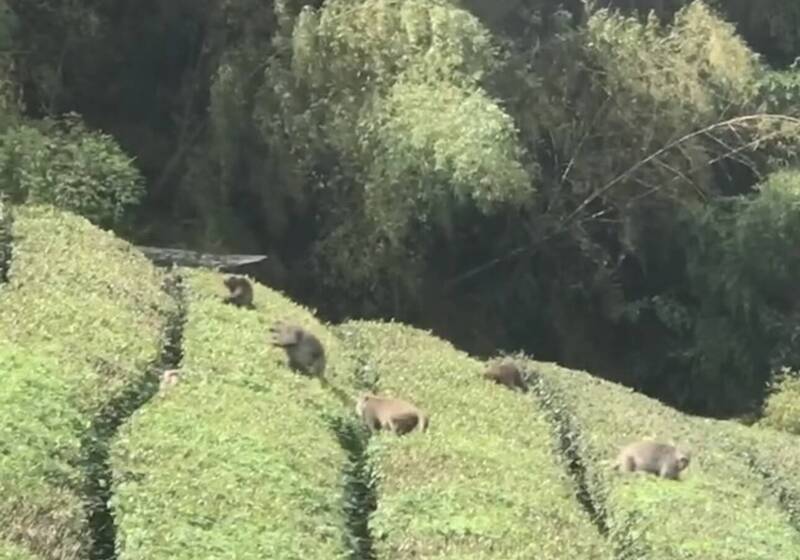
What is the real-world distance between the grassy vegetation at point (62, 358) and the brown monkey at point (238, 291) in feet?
1.76

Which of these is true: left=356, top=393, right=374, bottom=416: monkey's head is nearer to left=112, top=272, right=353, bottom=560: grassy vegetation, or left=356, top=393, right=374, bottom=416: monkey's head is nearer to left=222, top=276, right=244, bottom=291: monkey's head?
left=112, top=272, right=353, bottom=560: grassy vegetation

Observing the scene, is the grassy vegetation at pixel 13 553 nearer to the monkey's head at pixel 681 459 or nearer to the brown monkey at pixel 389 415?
the brown monkey at pixel 389 415

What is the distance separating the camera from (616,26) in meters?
15.9

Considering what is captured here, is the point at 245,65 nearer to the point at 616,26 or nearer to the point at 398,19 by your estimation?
the point at 398,19

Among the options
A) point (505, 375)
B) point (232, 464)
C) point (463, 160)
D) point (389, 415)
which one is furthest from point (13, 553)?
point (463, 160)

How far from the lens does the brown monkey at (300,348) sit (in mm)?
10086

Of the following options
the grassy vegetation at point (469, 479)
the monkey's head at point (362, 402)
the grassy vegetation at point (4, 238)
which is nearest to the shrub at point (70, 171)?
the grassy vegetation at point (4, 238)

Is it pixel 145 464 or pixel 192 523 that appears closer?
pixel 192 523

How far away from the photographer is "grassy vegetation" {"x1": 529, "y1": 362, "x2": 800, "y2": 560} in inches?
331

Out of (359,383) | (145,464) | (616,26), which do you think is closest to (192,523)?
(145,464)

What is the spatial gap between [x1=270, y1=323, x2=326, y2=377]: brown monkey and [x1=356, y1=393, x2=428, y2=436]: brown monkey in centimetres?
69

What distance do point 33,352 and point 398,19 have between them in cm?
657

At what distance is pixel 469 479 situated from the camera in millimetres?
8703

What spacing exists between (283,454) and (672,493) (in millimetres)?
2383
